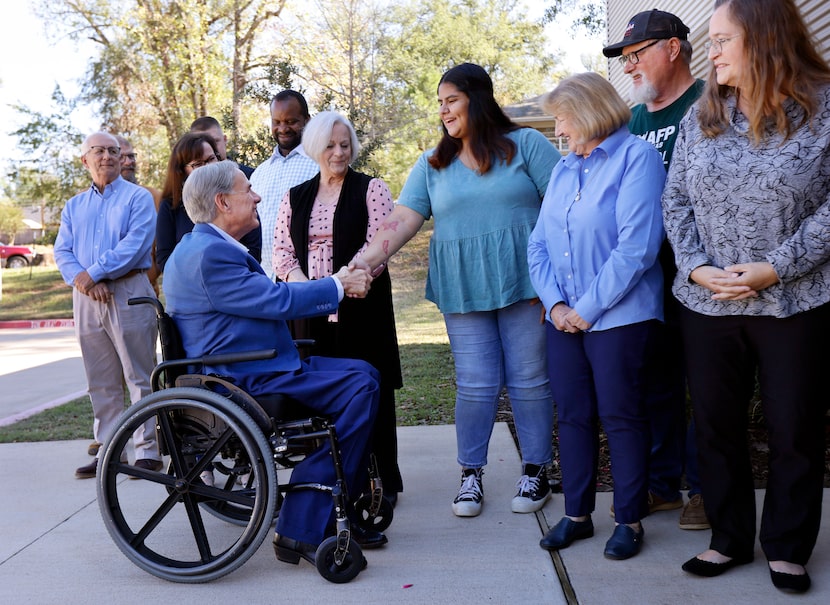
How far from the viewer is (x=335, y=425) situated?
133 inches

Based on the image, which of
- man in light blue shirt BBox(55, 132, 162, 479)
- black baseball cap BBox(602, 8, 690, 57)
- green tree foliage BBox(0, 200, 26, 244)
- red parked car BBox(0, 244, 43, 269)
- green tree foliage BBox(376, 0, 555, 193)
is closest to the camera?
black baseball cap BBox(602, 8, 690, 57)

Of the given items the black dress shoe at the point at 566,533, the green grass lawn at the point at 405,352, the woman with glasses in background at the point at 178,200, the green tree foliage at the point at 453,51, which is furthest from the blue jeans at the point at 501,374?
the green tree foliage at the point at 453,51

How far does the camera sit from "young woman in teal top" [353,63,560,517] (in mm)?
3920

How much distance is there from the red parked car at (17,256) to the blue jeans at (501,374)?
28085 millimetres

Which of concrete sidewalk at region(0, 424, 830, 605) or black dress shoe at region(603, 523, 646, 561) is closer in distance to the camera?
concrete sidewalk at region(0, 424, 830, 605)

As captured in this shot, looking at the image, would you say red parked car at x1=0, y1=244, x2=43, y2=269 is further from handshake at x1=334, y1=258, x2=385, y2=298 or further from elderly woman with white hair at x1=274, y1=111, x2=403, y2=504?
handshake at x1=334, y1=258, x2=385, y2=298

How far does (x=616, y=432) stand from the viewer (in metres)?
Answer: 3.42

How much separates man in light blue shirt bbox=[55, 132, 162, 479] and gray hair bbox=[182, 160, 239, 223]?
1543mm

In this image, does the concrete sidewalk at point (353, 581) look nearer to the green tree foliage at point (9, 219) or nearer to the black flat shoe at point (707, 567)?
the black flat shoe at point (707, 567)

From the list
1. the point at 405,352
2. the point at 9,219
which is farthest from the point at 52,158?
the point at 9,219

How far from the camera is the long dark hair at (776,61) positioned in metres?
2.92

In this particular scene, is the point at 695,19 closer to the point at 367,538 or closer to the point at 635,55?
the point at 635,55

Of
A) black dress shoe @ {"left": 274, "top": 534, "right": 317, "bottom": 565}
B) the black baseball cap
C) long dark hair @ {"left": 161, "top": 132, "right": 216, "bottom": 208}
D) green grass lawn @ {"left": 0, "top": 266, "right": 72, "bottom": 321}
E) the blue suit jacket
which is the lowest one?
green grass lawn @ {"left": 0, "top": 266, "right": 72, "bottom": 321}

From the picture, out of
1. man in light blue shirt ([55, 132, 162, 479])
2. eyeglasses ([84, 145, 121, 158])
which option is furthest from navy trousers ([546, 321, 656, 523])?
eyeglasses ([84, 145, 121, 158])
